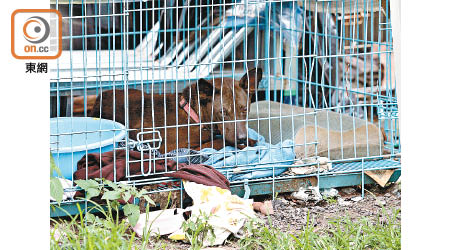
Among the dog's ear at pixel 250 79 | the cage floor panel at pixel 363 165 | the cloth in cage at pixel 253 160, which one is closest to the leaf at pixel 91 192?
the cloth in cage at pixel 253 160

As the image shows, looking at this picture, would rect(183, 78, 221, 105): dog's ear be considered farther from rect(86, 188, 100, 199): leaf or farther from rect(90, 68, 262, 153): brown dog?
rect(86, 188, 100, 199): leaf

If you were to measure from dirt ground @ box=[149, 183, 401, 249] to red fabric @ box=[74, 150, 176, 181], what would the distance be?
16.7 inches

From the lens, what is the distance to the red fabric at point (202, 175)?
3099 mm

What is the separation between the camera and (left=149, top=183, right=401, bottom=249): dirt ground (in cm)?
317

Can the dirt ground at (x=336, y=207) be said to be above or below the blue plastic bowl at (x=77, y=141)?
below

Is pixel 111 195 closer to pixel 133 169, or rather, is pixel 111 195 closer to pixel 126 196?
pixel 126 196

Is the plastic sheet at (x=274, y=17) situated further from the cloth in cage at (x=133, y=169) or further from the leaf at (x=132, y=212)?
the leaf at (x=132, y=212)

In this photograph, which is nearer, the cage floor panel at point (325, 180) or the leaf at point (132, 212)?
the leaf at point (132, 212)

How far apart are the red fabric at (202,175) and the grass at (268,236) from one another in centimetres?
32

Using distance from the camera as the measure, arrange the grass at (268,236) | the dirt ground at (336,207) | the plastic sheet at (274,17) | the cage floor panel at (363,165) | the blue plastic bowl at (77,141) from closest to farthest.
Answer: the grass at (268,236), the blue plastic bowl at (77,141), the dirt ground at (336,207), the cage floor panel at (363,165), the plastic sheet at (274,17)
